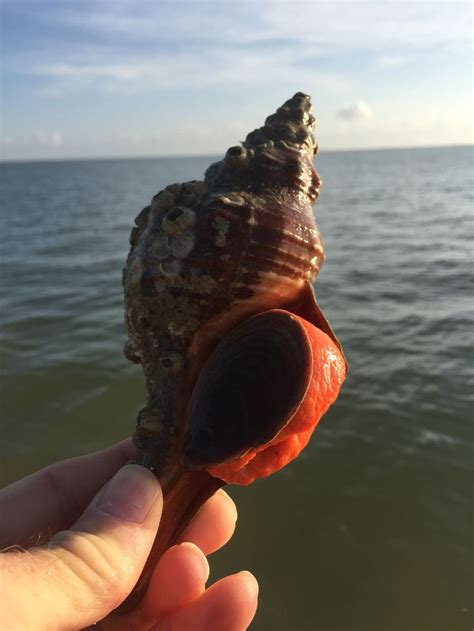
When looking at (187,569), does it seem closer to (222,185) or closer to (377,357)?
(222,185)

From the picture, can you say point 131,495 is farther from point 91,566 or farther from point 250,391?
point 250,391

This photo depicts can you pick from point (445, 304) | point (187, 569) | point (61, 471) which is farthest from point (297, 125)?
point (445, 304)

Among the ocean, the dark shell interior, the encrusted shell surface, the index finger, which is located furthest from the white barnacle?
the ocean

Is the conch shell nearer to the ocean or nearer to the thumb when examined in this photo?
the thumb

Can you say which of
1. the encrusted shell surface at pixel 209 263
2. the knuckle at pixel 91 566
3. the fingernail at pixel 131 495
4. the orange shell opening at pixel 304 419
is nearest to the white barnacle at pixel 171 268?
the encrusted shell surface at pixel 209 263

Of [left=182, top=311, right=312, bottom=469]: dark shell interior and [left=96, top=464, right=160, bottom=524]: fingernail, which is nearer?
[left=182, top=311, right=312, bottom=469]: dark shell interior

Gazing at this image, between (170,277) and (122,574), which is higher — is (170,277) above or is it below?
above

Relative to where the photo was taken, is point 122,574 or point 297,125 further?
point 297,125

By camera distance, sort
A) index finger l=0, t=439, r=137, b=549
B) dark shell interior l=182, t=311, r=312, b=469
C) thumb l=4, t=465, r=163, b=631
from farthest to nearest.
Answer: index finger l=0, t=439, r=137, b=549 < dark shell interior l=182, t=311, r=312, b=469 < thumb l=4, t=465, r=163, b=631
